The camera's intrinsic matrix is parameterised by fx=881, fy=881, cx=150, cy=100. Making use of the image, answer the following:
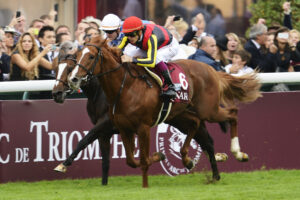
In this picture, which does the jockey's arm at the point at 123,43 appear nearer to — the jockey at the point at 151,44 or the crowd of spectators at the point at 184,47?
the jockey at the point at 151,44

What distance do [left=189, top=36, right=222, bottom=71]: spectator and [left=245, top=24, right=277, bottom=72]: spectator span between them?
0.84 m

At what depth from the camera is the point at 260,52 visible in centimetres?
1190

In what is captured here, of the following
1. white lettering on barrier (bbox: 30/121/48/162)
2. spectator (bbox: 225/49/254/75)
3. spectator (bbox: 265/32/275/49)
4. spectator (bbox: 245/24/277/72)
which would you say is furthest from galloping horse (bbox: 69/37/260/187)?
spectator (bbox: 265/32/275/49)

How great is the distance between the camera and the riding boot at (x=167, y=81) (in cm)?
921

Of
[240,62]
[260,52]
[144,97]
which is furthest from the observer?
[260,52]

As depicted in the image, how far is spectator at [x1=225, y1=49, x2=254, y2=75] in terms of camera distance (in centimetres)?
1124

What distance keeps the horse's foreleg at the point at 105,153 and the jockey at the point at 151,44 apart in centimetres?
104

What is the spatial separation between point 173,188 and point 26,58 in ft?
8.17

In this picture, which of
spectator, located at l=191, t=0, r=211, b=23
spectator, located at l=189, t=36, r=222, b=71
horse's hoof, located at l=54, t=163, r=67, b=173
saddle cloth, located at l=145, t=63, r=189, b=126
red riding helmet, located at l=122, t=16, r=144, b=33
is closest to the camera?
red riding helmet, located at l=122, t=16, r=144, b=33

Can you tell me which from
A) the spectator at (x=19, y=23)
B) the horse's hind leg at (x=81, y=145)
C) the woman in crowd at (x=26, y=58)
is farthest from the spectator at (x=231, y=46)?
the horse's hind leg at (x=81, y=145)

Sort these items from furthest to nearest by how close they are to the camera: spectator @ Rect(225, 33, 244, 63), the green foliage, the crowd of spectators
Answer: the green foliage, spectator @ Rect(225, 33, 244, 63), the crowd of spectators


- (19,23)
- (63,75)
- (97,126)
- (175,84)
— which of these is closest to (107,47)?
(63,75)

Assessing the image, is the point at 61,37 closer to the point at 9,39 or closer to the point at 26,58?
the point at 9,39

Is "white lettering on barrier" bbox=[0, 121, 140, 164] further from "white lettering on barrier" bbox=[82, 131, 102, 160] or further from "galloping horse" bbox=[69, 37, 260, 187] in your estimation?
"galloping horse" bbox=[69, 37, 260, 187]
